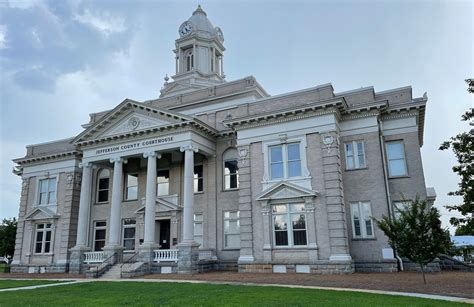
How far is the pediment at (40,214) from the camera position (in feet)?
104

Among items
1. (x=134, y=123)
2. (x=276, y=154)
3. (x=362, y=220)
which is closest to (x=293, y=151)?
(x=276, y=154)

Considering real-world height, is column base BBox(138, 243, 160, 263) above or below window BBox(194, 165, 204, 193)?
below

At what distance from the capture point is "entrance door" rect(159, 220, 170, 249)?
28.5 m

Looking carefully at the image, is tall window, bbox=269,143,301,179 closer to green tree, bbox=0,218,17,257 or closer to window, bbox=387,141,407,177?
window, bbox=387,141,407,177

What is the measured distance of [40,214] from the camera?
1265 inches

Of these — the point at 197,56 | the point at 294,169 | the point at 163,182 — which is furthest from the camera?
the point at 197,56

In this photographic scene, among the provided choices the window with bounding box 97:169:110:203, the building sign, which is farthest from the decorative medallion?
the window with bounding box 97:169:110:203

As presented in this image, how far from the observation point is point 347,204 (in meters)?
23.2

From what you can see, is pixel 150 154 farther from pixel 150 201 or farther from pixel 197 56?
pixel 197 56

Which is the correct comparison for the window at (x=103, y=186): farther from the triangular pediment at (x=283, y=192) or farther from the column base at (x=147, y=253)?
the triangular pediment at (x=283, y=192)

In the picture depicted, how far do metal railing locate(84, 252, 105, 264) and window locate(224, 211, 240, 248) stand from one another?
854 centimetres

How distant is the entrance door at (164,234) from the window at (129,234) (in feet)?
7.56

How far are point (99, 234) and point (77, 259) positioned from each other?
171 inches

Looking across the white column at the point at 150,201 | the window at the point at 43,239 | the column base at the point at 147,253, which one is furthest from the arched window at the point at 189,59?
the column base at the point at 147,253
